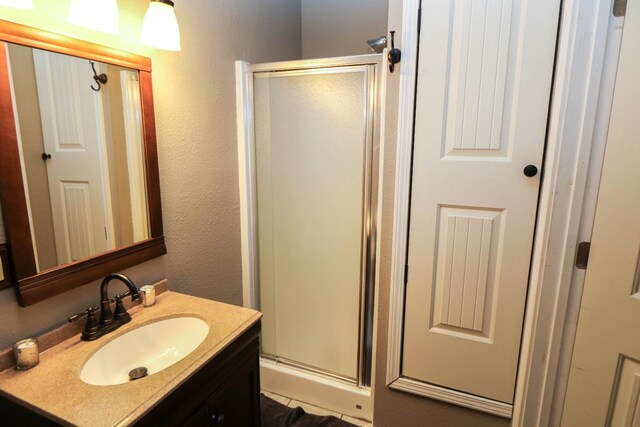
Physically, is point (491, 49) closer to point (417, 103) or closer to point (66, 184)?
point (417, 103)

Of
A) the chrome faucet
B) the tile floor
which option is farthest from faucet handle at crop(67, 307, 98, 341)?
the tile floor

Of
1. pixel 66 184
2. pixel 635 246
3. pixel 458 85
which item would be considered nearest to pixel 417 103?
pixel 458 85

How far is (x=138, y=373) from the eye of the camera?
114 cm

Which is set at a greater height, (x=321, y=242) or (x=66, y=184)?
(x=66, y=184)

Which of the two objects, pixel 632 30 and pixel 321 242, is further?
pixel 321 242

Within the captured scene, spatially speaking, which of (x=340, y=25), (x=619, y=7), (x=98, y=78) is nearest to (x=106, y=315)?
(x=98, y=78)

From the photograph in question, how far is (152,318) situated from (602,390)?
56.8 inches

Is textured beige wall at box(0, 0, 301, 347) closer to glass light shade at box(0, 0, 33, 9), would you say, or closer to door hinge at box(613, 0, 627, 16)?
glass light shade at box(0, 0, 33, 9)

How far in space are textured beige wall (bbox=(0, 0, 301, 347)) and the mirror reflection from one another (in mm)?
107

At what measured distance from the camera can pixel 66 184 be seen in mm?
1107

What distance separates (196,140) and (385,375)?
4.45 ft

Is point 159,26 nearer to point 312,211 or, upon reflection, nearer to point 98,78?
point 98,78

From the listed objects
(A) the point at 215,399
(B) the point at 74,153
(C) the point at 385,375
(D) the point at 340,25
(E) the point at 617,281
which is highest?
(D) the point at 340,25

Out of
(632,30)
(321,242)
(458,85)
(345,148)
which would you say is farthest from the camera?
(321,242)
